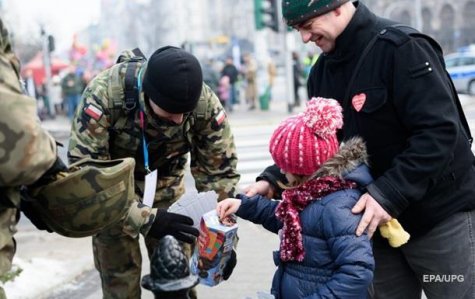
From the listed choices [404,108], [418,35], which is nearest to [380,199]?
[404,108]

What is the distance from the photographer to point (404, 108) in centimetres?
256

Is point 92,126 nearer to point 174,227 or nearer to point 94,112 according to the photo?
point 94,112

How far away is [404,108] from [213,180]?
1.38m

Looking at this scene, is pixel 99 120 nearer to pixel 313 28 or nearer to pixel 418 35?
pixel 313 28

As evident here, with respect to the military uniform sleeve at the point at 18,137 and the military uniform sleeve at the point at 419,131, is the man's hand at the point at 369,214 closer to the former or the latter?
the military uniform sleeve at the point at 419,131

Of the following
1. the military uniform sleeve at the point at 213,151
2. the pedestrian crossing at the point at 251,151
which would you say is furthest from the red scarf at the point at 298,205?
the pedestrian crossing at the point at 251,151

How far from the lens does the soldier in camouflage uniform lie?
306 centimetres

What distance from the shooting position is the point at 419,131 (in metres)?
2.52

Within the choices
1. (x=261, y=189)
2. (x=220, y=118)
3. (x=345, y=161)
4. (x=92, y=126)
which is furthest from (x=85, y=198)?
(x=220, y=118)

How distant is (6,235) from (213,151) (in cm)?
180

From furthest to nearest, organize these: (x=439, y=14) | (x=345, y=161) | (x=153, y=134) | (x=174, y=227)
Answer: (x=439, y=14) < (x=153, y=134) < (x=174, y=227) < (x=345, y=161)

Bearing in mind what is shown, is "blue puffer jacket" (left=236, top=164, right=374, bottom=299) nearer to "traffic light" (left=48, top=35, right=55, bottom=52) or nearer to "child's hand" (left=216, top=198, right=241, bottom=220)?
"child's hand" (left=216, top=198, right=241, bottom=220)

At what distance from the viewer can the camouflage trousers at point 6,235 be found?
6.12 feet

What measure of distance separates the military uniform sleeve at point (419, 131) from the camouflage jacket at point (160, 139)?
1.17m
